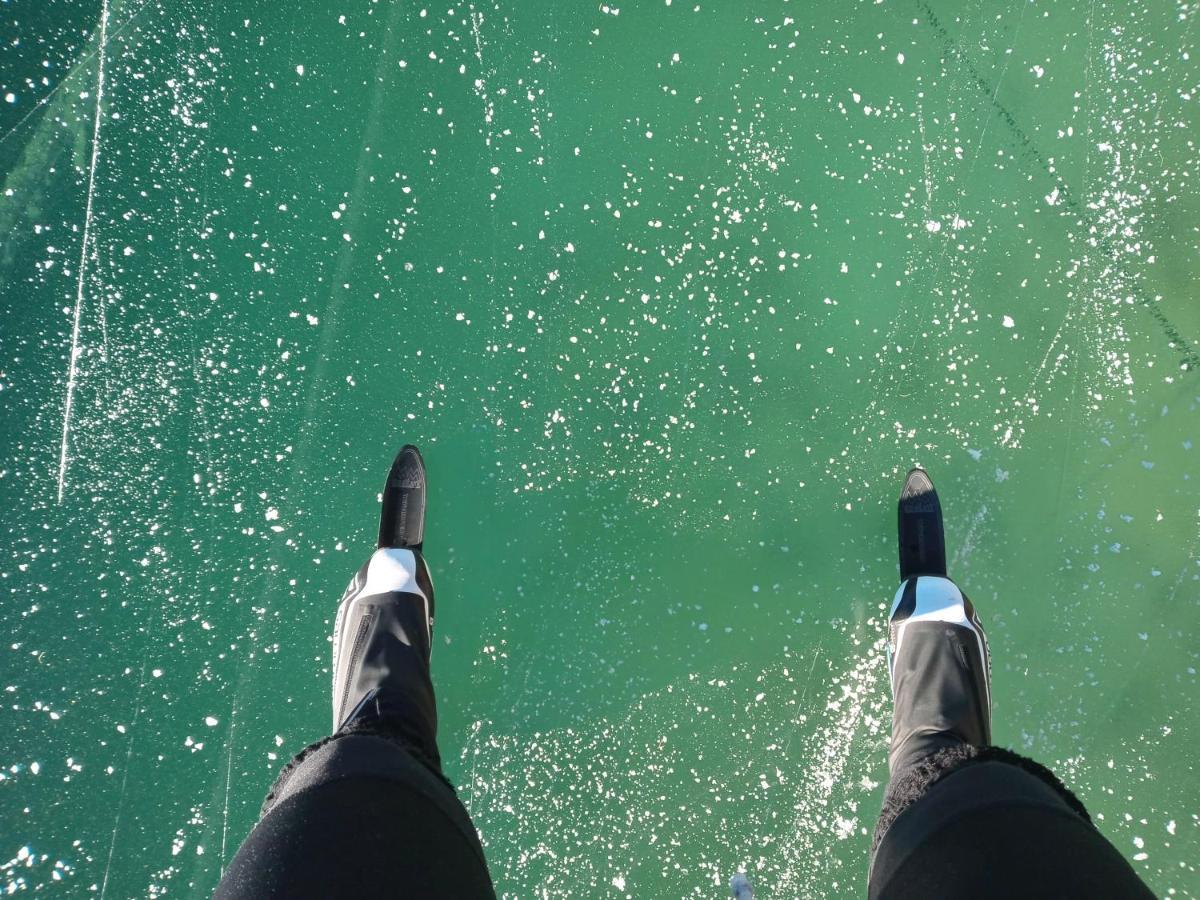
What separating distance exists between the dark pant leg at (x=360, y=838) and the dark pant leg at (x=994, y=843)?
20.4 inches

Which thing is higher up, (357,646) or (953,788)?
(357,646)

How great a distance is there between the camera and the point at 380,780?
859mm

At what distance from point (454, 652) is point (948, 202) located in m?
1.25

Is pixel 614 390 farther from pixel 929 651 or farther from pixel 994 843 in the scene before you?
pixel 994 843

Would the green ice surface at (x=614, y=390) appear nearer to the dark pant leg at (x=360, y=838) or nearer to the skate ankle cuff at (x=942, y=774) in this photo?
the skate ankle cuff at (x=942, y=774)

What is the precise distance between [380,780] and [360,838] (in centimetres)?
9

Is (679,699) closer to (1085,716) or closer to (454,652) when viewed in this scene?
(454,652)

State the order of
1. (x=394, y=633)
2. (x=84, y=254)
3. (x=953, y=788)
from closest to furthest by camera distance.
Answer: (x=953, y=788) → (x=394, y=633) → (x=84, y=254)

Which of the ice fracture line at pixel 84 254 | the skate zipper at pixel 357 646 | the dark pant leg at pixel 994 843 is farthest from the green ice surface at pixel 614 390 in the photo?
the dark pant leg at pixel 994 843

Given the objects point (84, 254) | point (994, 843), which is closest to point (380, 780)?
point (994, 843)

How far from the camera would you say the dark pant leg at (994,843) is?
0.75 meters

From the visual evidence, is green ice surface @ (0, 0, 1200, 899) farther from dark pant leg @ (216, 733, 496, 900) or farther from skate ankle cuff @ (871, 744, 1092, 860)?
dark pant leg @ (216, 733, 496, 900)

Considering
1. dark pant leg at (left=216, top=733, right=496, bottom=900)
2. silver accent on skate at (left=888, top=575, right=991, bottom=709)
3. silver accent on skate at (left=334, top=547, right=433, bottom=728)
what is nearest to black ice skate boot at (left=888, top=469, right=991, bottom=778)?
silver accent on skate at (left=888, top=575, right=991, bottom=709)

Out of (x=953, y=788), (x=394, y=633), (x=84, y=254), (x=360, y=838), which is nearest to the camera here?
(x=360, y=838)
